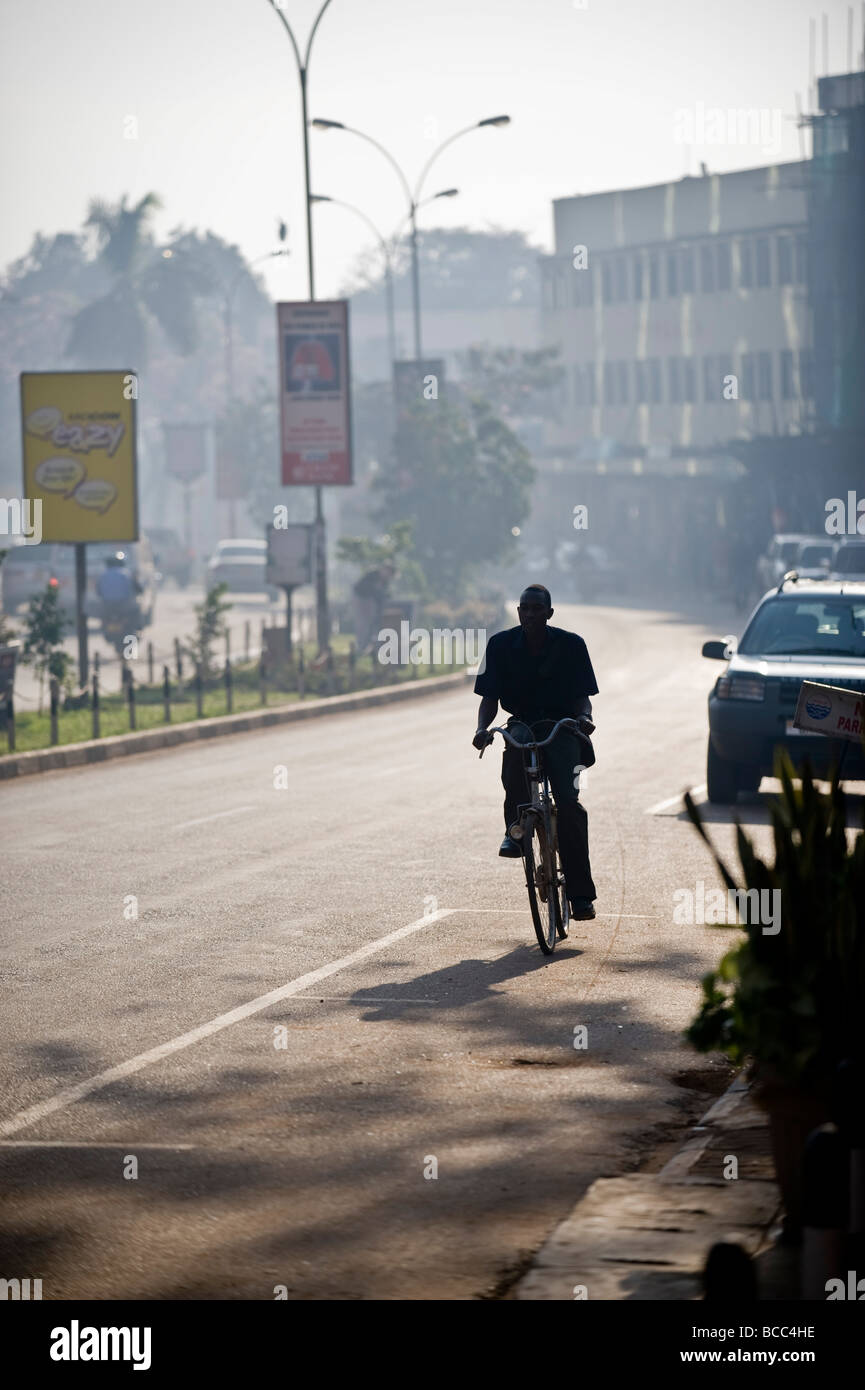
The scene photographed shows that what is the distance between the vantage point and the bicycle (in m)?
10.2

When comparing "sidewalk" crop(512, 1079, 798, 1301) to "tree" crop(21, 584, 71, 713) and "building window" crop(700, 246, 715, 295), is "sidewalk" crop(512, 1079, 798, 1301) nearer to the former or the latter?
"tree" crop(21, 584, 71, 713)

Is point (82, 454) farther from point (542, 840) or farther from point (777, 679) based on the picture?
point (542, 840)

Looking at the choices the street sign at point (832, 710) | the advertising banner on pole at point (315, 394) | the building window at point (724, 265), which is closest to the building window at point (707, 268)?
the building window at point (724, 265)

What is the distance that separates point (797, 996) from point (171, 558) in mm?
73623

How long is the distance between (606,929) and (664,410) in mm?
71612

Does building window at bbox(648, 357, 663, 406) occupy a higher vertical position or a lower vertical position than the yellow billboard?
higher

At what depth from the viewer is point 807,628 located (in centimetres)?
1711

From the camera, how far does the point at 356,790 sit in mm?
18156

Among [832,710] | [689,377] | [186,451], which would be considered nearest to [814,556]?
[832,710]

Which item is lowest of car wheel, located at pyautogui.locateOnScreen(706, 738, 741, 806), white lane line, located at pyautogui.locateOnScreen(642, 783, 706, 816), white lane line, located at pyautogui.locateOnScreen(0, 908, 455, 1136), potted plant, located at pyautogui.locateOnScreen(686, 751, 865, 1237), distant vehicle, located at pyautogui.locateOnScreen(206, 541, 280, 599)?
white lane line, located at pyautogui.locateOnScreen(642, 783, 706, 816)

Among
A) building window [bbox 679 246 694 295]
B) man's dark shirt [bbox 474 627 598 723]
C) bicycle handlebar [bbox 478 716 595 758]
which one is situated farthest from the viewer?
building window [bbox 679 246 694 295]

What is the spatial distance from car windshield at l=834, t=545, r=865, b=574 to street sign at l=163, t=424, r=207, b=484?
182ft

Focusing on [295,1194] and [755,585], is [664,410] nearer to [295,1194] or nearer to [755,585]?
[755,585]

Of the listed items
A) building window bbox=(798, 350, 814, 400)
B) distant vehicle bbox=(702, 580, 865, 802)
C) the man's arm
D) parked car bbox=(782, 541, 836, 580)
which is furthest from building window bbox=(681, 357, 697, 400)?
the man's arm
